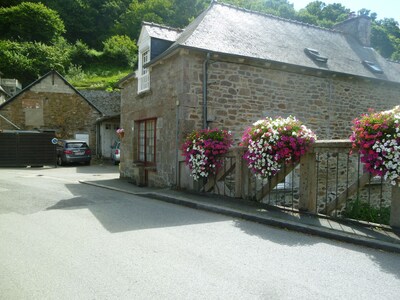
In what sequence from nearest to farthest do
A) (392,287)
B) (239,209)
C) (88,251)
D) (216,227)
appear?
(392,287)
(88,251)
(216,227)
(239,209)

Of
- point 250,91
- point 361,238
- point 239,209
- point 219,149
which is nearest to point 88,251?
point 239,209

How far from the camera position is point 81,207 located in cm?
749

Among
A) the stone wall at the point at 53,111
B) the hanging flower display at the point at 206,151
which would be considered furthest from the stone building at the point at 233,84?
the stone wall at the point at 53,111

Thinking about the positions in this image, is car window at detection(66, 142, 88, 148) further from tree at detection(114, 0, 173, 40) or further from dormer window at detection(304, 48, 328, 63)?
tree at detection(114, 0, 173, 40)

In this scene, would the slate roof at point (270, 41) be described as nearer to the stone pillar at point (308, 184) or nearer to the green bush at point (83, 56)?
the stone pillar at point (308, 184)

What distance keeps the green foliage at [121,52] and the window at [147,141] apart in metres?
46.1

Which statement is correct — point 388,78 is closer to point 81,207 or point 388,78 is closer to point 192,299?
point 81,207

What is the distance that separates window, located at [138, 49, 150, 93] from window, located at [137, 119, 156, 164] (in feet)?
4.15

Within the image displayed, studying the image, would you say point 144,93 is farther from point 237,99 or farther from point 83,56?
point 83,56

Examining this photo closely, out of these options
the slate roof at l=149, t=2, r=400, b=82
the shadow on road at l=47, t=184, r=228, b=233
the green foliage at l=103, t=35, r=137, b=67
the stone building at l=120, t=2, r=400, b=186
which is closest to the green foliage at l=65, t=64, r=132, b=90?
the green foliage at l=103, t=35, r=137, b=67

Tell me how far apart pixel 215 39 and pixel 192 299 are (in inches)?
351

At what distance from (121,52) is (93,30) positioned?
46.3ft

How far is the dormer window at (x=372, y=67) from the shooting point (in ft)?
45.0

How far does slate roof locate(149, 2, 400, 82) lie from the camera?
10484mm
